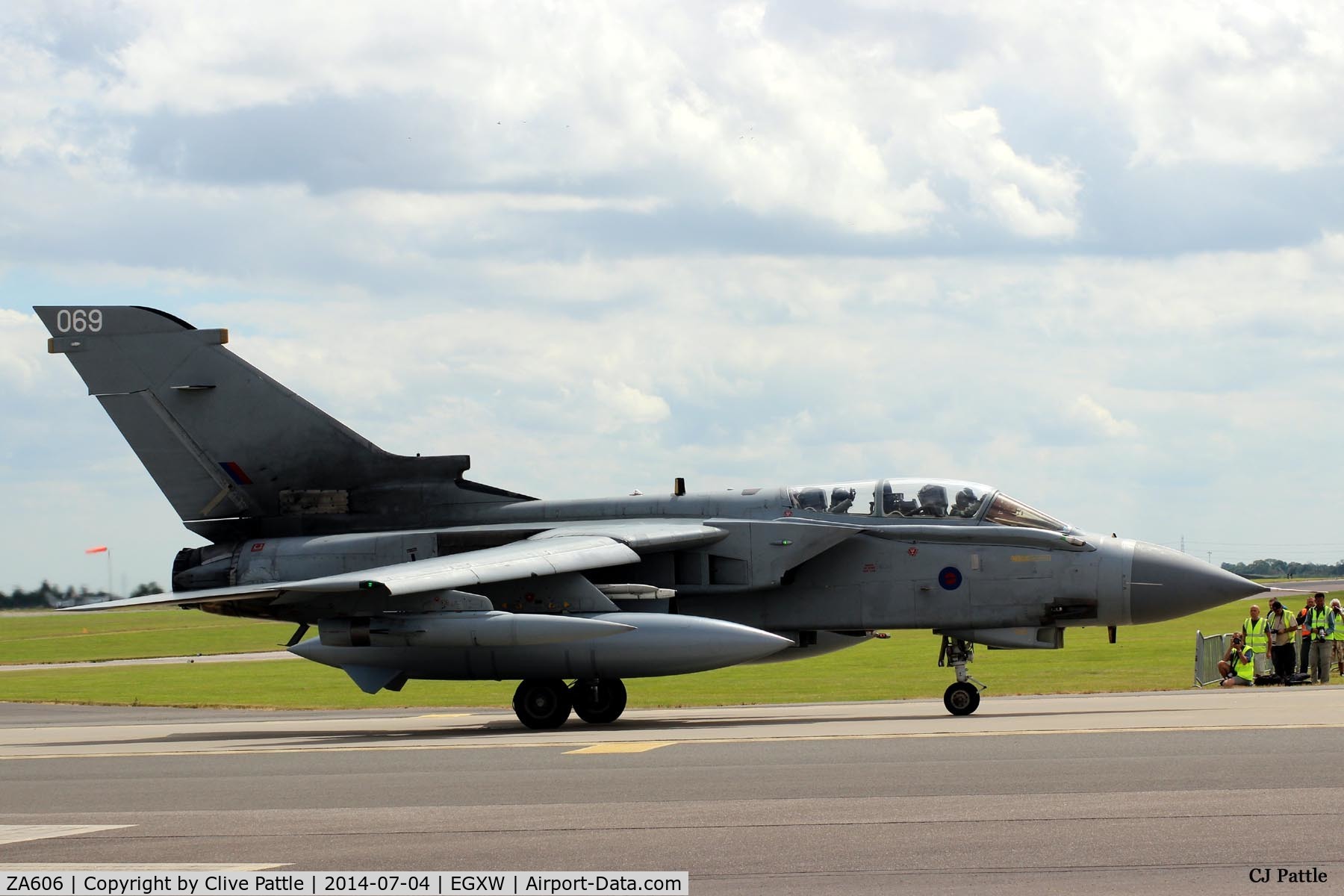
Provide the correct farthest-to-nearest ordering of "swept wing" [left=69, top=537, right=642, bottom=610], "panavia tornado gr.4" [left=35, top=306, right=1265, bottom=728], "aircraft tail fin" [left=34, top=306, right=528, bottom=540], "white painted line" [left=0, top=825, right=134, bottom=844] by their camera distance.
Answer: "aircraft tail fin" [left=34, top=306, right=528, bottom=540], "panavia tornado gr.4" [left=35, top=306, right=1265, bottom=728], "swept wing" [left=69, top=537, right=642, bottom=610], "white painted line" [left=0, top=825, right=134, bottom=844]

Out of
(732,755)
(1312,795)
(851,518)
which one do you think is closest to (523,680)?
(851,518)

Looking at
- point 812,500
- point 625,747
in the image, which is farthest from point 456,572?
point 812,500

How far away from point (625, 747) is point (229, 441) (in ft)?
32.3

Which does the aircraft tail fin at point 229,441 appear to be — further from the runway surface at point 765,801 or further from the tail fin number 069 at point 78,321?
the runway surface at point 765,801

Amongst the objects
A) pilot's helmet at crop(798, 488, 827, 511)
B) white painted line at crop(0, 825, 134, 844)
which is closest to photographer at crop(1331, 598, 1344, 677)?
pilot's helmet at crop(798, 488, 827, 511)

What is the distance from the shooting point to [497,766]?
14.3 metres

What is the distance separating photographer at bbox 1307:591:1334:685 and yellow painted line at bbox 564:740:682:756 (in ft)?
45.6

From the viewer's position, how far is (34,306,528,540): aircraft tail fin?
2286 centimetres

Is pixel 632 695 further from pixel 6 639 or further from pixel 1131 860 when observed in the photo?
pixel 6 639

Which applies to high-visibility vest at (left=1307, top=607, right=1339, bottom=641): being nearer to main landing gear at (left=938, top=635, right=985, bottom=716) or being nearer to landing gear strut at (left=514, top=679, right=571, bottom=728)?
main landing gear at (left=938, top=635, right=985, bottom=716)

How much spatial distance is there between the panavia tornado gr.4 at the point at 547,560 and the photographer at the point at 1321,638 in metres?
6.59

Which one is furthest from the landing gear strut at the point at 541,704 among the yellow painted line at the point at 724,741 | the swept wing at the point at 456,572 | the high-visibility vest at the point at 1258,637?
the high-visibility vest at the point at 1258,637

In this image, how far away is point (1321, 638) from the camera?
25.5m

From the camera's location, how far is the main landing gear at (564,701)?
19.9m
